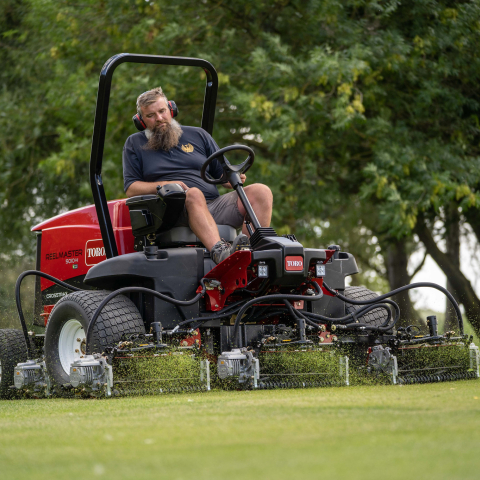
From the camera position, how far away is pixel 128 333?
5.05 meters

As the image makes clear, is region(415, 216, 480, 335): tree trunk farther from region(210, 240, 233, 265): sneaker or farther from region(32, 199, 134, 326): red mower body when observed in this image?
region(210, 240, 233, 265): sneaker

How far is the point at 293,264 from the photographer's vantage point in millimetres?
4977

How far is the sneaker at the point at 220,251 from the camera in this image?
5132 mm

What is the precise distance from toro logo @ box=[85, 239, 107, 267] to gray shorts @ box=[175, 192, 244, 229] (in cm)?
76

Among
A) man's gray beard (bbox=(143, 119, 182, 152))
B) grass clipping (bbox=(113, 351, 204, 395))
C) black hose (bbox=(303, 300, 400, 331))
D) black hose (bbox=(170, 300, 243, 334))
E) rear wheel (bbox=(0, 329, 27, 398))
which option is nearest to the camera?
grass clipping (bbox=(113, 351, 204, 395))

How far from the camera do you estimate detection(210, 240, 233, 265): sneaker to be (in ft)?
16.8

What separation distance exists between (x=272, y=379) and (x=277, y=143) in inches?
235

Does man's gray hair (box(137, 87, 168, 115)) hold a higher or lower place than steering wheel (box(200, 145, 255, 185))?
higher

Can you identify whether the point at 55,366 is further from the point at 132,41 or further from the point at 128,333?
the point at 132,41

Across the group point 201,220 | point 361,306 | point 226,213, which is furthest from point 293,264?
point 361,306

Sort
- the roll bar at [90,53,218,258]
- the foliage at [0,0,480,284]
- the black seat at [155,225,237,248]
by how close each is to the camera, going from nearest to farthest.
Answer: the black seat at [155,225,237,248] → the roll bar at [90,53,218,258] → the foliage at [0,0,480,284]

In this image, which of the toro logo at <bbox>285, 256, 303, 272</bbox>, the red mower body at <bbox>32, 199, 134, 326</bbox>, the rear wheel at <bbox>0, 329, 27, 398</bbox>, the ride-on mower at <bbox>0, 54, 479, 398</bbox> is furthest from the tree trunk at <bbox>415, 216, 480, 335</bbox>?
the toro logo at <bbox>285, 256, 303, 272</bbox>

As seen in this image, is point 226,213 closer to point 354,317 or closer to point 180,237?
point 180,237

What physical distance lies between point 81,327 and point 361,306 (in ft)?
6.25
